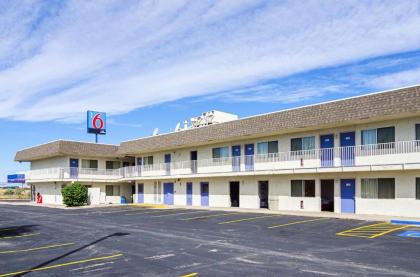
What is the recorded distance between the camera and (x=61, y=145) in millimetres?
42500

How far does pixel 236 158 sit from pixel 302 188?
20.6 ft

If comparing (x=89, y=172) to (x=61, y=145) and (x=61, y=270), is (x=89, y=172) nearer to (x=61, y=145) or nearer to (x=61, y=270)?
(x=61, y=145)

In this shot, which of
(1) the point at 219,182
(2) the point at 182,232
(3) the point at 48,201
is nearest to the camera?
(2) the point at 182,232

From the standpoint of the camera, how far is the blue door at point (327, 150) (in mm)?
26391

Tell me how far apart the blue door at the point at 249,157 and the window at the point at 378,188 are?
8.74m

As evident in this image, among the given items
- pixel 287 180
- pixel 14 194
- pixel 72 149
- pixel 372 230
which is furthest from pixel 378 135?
pixel 14 194

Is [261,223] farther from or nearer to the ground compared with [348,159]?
nearer to the ground

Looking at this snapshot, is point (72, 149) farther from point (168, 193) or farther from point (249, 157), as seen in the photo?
point (249, 157)

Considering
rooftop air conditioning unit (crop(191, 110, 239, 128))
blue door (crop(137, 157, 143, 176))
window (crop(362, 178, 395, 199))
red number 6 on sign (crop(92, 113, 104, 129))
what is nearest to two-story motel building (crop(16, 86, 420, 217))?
window (crop(362, 178, 395, 199))

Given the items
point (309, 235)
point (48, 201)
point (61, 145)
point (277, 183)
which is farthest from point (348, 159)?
point (48, 201)

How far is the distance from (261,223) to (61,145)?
91.0ft

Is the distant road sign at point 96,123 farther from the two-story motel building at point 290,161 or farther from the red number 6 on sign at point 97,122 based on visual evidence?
the two-story motel building at point 290,161

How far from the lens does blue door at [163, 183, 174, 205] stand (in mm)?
39844

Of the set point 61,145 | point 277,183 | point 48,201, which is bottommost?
point 48,201
